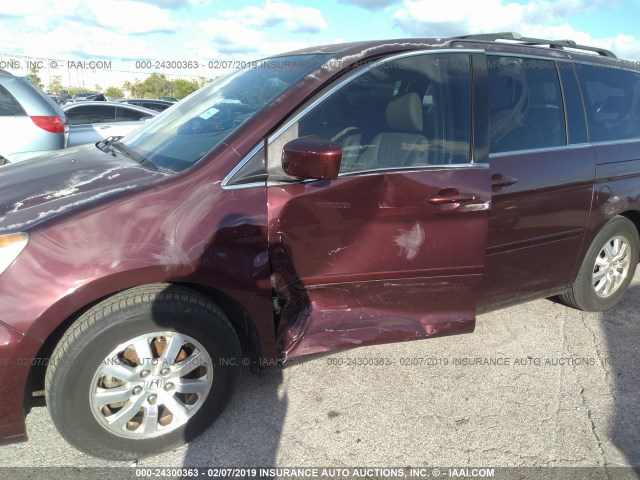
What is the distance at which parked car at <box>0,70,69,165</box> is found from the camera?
554 centimetres

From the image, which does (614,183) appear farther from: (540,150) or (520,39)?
(520,39)

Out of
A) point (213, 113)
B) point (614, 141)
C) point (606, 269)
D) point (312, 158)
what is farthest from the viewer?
point (606, 269)

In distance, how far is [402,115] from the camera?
110 inches

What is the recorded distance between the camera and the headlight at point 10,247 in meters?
1.99

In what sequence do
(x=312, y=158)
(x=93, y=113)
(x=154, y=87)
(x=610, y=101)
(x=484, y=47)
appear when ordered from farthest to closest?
1. (x=154, y=87)
2. (x=93, y=113)
3. (x=610, y=101)
4. (x=484, y=47)
5. (x=312, y=158)

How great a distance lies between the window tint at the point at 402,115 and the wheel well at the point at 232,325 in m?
0.85

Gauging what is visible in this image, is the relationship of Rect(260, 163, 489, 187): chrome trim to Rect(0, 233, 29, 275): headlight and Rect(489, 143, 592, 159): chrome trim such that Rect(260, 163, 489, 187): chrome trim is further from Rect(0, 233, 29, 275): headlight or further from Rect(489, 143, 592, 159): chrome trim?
Rect(0, 233, 29, 275): headlight

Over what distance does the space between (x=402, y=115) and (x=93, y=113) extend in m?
9.57

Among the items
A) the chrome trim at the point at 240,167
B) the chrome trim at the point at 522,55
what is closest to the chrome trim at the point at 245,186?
the chrome trim at the point at 240,167

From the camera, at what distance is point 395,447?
252 cm

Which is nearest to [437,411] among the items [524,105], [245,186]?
[245,186]

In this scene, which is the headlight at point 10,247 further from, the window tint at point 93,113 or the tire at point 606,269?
the window tint at point 93,113

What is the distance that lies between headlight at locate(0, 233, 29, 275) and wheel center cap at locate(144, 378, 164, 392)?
2.50ft

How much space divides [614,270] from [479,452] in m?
2.19
